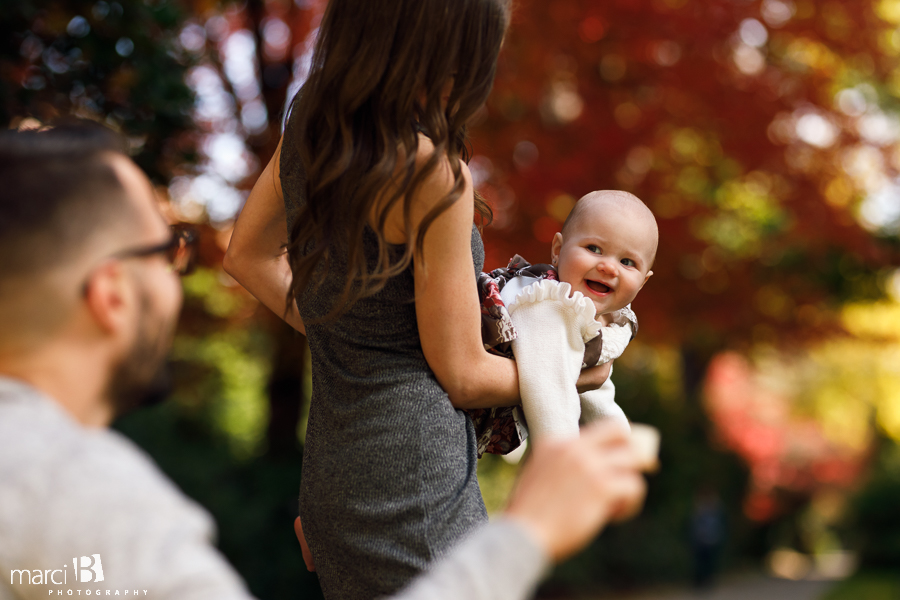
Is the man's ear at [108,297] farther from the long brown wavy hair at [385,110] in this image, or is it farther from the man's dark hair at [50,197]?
the long brown wavy hair at [385,110]

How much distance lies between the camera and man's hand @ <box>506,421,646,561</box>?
3.11 ft

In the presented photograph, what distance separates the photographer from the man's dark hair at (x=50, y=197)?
992mm

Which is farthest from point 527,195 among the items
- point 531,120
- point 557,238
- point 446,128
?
point 446,128

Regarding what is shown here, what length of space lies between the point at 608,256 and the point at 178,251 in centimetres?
96

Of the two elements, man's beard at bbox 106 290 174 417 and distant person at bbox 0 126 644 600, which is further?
man's beard at bbox 106 290 174 417

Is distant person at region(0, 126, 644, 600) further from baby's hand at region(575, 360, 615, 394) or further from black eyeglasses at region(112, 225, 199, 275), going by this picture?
baby's hand at region(575, 360, 615, 394)

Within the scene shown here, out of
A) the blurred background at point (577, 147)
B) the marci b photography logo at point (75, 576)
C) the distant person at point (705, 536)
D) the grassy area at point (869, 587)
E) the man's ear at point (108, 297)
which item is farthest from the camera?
the distant person at point (705, 536)

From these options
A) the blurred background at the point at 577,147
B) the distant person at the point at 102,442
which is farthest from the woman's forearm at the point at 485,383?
the blurred background at the point at 577,147

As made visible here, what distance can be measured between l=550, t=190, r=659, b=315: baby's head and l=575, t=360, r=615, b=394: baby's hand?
134 millimetres

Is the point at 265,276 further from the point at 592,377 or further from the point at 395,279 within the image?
the point at 592,377

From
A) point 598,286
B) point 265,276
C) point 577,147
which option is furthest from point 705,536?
point 265,276

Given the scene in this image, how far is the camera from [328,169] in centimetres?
149

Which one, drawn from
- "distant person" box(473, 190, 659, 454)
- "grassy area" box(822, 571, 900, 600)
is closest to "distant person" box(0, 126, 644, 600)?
"distant person" box(473, 190, 659, 454)

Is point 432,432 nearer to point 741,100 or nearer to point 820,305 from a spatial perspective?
point 741,100
